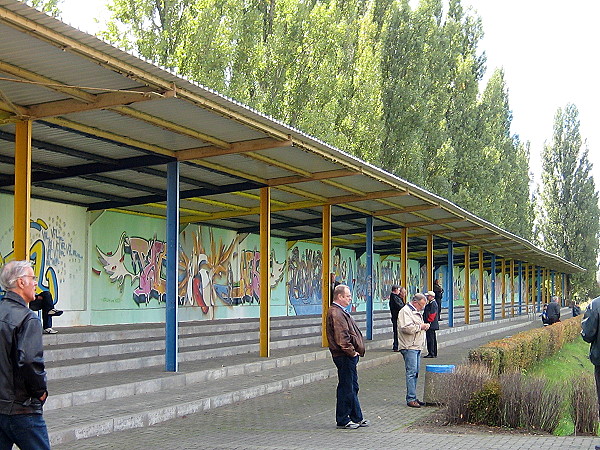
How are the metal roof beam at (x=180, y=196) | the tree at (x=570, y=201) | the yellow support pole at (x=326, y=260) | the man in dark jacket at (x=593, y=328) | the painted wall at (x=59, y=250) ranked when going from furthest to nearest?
the tree at (x=570, y=201) → the yellow support pole at (x=326, y=260) → the painted wall at (x=59, y=250) → the metal roof beam at (x=180, y=196) → the man in dark jacket at (x=593, y=328)

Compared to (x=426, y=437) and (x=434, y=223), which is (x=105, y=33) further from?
(x=426, y=437)

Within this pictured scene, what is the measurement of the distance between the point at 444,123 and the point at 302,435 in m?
31.6

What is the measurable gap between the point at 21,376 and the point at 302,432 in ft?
19.5

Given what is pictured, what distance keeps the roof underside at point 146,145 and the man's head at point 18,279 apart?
3.33m

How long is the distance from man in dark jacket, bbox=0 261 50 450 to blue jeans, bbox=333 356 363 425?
231 inches

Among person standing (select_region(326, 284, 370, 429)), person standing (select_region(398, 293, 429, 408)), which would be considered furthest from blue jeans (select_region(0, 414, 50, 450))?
person standing (select_region(398, 293, 429, 408))

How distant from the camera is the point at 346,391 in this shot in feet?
35.3

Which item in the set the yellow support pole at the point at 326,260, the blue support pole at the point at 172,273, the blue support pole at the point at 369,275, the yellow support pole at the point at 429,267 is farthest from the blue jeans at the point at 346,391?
the yellow support pole at the point at 429,267

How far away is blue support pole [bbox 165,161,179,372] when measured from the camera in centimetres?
1459

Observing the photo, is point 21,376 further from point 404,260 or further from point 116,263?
point 404,260

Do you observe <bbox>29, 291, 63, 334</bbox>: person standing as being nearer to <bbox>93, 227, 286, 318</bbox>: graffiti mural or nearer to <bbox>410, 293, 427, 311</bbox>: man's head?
<bbox>93, 227, 286, 318</bbox>: graffiti mural

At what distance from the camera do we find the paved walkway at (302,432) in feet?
31.2

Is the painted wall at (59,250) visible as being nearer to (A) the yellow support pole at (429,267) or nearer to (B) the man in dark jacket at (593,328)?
(A) the yellow support pole at (429,267)

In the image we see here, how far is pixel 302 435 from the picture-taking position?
10.4 metres
